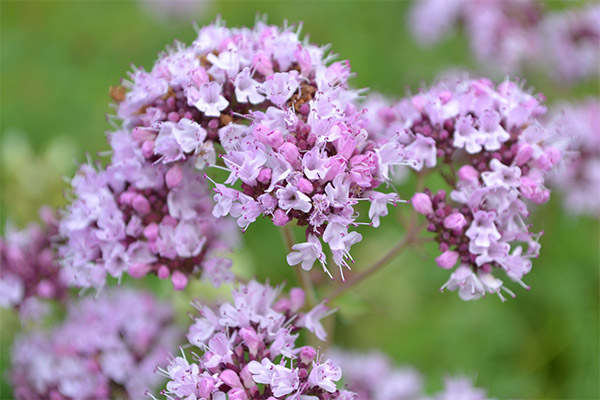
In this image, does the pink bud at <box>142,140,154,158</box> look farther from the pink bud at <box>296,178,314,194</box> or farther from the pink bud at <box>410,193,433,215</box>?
the pink bud at <box>410,193,433,215</box>

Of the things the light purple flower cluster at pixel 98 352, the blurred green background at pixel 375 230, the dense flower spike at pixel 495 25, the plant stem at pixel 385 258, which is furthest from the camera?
the dense flower spike at pixel 495 25

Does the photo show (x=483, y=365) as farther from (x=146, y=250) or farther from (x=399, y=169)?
(x=146, y=250)

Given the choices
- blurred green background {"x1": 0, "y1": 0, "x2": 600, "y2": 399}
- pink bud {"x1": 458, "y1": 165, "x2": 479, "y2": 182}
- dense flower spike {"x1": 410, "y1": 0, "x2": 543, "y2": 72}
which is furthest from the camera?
dense flower spike {"x1": 410, "y1": 0, "x2": 543, "y2": 72}

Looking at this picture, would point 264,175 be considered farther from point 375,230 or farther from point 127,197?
point 375,230

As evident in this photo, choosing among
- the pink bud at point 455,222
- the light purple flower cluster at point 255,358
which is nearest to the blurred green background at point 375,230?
the pink bud at point 455,222

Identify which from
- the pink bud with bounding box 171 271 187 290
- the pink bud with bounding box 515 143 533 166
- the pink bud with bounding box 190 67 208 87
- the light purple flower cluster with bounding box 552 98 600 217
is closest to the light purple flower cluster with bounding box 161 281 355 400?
the pink bud with bounding box 171 271 187 290

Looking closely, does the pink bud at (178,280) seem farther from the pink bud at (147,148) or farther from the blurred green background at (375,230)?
the blurred green background at (375,230)
